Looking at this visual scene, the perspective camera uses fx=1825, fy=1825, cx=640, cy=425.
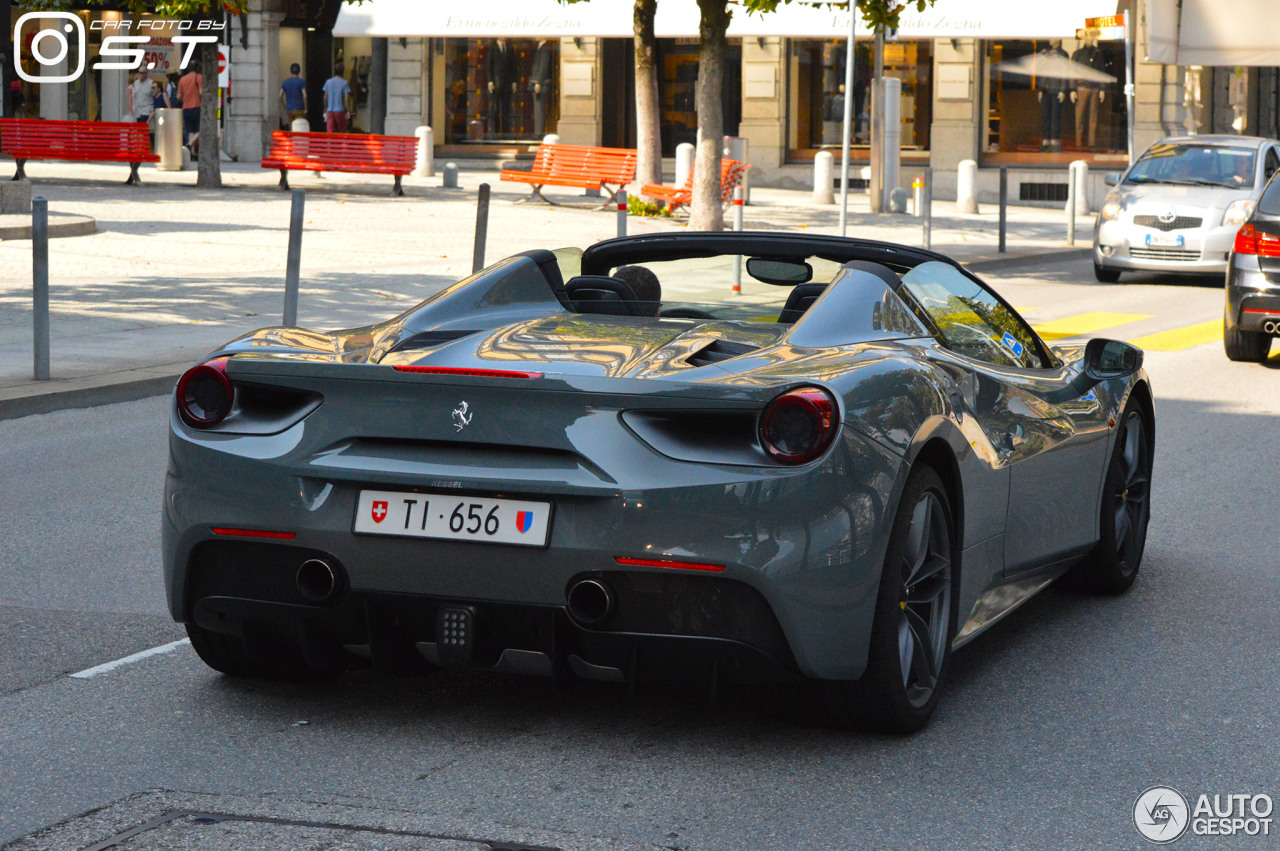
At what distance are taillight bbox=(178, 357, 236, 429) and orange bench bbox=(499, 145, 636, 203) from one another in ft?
79.6

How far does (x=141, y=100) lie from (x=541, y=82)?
29.0 feet

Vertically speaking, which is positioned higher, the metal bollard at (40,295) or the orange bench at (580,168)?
the orange bench at (580,168)

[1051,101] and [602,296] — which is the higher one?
[1051,101]

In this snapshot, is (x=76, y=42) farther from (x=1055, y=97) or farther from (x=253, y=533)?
(x=253, y=533)

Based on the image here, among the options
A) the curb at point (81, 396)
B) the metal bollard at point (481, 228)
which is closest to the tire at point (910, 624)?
the curb at point (81, 396)

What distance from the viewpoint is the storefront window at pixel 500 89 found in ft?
136

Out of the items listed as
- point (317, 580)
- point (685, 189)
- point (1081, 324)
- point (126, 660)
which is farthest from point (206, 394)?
point (685, 189)

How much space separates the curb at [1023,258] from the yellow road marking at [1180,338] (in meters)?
5.00

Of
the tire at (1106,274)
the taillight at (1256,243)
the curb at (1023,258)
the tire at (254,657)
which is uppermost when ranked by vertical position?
the taillight at (1256,243)

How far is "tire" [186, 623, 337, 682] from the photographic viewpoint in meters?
4.73

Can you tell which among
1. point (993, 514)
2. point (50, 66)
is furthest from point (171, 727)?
point (50, 66)

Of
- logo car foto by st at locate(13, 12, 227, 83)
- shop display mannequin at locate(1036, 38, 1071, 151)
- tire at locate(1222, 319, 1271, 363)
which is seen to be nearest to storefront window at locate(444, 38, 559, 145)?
logo car foto by st at locate(13, 12, 227, 83)

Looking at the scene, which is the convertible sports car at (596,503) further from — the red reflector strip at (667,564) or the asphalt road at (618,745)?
the asphalt road at (618,745)

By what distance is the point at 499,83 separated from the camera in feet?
137
